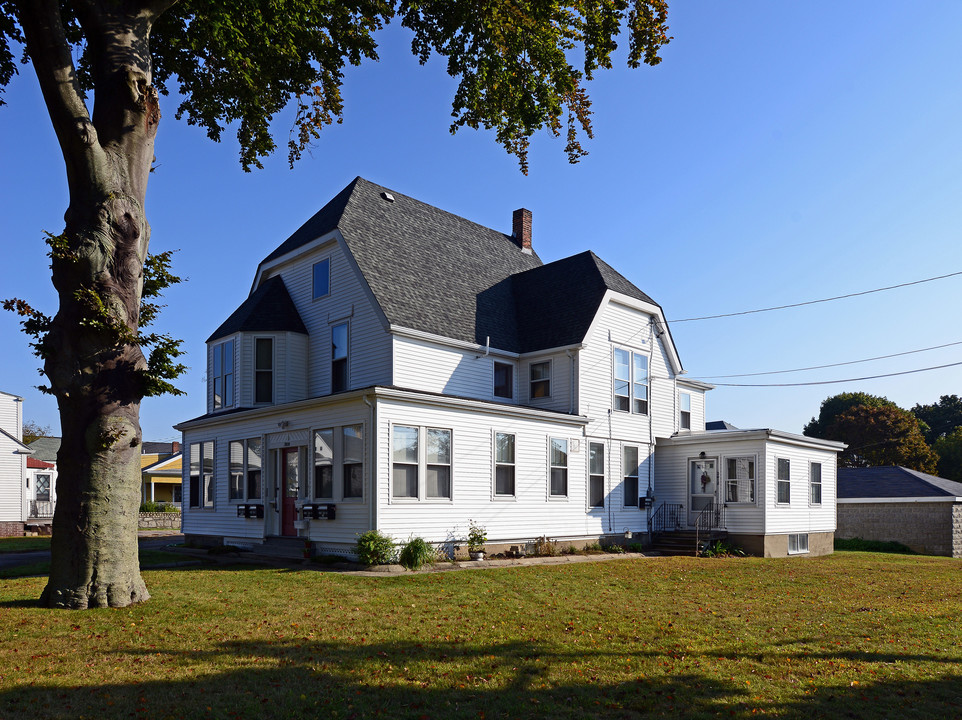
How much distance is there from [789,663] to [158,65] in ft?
51.8

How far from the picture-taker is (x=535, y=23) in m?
12.9

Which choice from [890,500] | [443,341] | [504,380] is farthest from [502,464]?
[890,500]

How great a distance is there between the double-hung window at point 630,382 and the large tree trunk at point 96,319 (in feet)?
51.0

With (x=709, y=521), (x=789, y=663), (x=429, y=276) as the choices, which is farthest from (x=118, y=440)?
(x=709, y=521)

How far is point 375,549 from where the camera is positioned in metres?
16.1

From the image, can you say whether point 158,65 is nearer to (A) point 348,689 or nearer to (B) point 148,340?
(B) point 148,340

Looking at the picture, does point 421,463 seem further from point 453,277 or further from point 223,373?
point 223,373

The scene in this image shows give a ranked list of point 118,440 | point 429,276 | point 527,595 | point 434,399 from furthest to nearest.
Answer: point 429,276
point 434,399
point 527,595
point 118,440

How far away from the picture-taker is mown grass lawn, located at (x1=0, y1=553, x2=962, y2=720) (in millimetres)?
6320

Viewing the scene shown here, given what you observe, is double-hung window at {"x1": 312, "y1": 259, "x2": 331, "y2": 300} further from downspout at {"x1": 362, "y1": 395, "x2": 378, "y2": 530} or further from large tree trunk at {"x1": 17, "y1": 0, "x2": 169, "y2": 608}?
large tree trunk at {"x1": 17, "y1": 0, "x2": 169, "y2": 608}

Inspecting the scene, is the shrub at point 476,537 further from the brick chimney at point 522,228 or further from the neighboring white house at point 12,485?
the neighboring white house at point 12,485

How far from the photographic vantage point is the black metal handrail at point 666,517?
24.1m

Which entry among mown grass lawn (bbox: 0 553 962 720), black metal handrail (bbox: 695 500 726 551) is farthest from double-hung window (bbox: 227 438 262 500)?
black metal handrail (bbox: 695 500 726 551)

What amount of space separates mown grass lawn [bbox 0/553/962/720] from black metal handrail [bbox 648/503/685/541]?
10.3 meters
